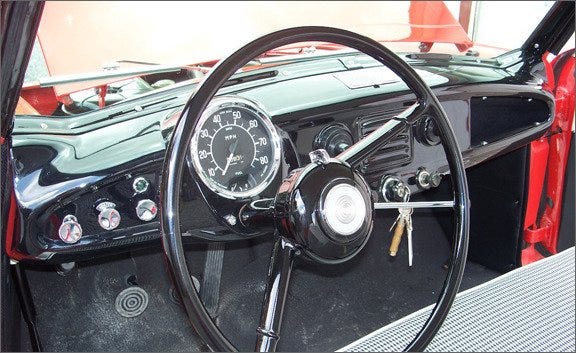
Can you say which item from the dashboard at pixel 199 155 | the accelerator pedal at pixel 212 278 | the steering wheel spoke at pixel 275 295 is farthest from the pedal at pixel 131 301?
the steering wheel spoke at pixel 275 295

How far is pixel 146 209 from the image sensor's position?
149 centimetres

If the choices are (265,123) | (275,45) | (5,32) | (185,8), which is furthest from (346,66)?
(185,8)

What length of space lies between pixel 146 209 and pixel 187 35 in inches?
135

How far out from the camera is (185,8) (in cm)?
529

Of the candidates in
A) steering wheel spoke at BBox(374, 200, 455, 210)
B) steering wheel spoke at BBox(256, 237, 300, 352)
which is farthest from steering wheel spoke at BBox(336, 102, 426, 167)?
steering wheel spoke at BBox(256, 237, 300, 352)

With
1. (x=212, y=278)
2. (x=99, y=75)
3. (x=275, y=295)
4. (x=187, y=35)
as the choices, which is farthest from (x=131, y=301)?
(x=187, y=35)

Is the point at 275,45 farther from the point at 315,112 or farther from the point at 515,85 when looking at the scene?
the point at 515,85

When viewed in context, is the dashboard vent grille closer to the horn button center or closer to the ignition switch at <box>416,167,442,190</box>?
the ignition switch at <box>416,167,442,190</box>

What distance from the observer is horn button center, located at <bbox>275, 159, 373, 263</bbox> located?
1.20 m

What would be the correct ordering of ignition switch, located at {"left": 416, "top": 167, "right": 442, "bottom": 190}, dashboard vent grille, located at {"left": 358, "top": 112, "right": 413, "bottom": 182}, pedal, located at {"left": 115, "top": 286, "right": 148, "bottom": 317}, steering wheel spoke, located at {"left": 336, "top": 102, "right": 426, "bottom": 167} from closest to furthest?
steering wheel spoke, located at {"left": 336, "top": 102, "right": 426, "bottom": 167} → dashboard vent grille, located at {"left": 358, "top": 112, "right": 413, "bottom": 182} → ignition switch, located at {"left": 416, "top": 167, "right": 442, "bottom": 190} → pedal, located at {"left": 115, "top": 286, "right": 148, "bottom": 317}

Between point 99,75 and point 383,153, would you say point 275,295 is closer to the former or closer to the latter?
point 383,153

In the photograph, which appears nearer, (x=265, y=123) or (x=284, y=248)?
(x=284, y=248)

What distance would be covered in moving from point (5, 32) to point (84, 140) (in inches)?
17.7

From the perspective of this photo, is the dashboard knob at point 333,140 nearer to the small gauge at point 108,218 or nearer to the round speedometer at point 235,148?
the round speedometer at point 235,148
